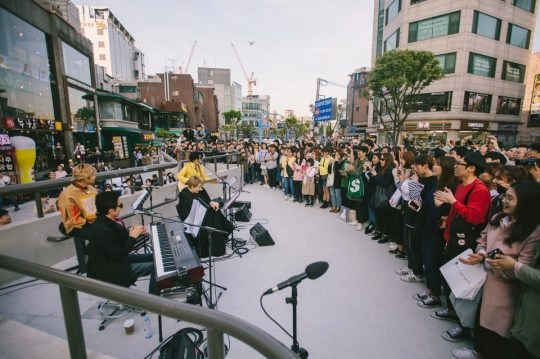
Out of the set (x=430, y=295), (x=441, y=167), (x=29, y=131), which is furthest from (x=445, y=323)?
(x=29, y=131)

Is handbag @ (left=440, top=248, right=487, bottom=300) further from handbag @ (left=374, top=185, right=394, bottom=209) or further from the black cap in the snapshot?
handbag @ (left=374, top=185, right=394, bottom=209)

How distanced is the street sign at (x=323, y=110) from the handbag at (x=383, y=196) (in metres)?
12.0

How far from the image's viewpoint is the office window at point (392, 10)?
25.9 meters

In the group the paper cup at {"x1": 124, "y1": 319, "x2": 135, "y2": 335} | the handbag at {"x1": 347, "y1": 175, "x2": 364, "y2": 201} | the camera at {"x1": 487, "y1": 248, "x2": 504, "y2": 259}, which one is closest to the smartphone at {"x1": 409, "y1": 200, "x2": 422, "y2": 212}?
the camera at {"x1": 487, "y1": 248, "x2": 504, "y2": 259}

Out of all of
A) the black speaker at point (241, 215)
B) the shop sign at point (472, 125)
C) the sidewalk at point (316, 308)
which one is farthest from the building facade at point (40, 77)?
the shop sign at point (472, 125)

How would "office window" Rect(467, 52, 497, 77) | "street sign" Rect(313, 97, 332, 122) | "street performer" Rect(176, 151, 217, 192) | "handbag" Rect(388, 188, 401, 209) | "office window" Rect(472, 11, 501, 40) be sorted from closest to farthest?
"handbag" Rect(388, 188, 401, 209) < "street performer" Rect(176, 151, 217, 192) < "street sign" Rect(313, 97, 332, 122) < "office window" Rect(472, 11, 501, 40) < "office window" Rect(467, 52, 497, 77)

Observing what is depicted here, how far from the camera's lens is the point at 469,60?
2247 cm

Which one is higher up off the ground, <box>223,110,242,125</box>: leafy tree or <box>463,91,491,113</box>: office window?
<box>223,110,242,125</box>: leafy tree

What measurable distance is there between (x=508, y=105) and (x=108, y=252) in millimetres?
35071

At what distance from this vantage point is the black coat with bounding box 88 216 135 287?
8.37ft

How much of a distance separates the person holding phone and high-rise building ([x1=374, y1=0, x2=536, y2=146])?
25873 millimetres

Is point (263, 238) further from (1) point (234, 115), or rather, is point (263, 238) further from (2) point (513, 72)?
(1) point (234, 115)

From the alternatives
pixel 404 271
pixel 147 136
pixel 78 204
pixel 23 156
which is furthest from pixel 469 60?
pixel 147 136

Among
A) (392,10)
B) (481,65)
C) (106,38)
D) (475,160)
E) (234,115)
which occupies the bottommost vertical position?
(475,160)
